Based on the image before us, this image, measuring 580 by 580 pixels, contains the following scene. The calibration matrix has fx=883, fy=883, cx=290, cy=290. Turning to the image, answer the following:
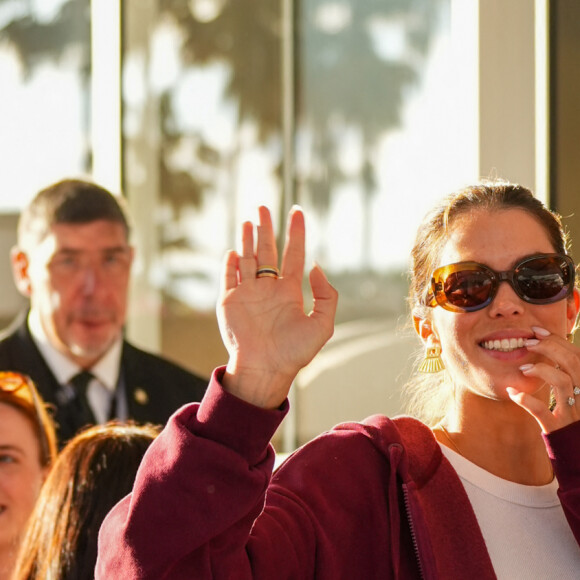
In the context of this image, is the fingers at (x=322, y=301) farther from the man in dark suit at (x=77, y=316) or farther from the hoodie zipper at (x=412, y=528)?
the man in dark suit at (x=77, y=316)

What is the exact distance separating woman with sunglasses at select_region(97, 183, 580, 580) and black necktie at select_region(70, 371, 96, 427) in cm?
123

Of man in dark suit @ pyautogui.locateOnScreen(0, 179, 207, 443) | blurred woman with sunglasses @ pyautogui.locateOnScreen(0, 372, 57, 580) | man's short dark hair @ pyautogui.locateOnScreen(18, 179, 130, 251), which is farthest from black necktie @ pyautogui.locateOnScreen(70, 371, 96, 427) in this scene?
blurred woman with sunglasses @ pyautogui.locateOnScreen(0, 372, 57, 580)

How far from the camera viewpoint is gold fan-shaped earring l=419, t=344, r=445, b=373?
1557mm

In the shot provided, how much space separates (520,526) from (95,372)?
1.63 metres

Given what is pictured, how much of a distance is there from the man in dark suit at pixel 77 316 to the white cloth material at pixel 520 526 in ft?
4.56

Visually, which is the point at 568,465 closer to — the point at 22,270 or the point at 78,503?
the point at 78,503

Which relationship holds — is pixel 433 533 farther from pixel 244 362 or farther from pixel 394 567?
pixel 244 362

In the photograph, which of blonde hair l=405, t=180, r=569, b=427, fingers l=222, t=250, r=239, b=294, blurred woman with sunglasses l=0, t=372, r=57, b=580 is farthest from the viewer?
blurred woman with sunglasses l=0, t=372, r=57, b=580

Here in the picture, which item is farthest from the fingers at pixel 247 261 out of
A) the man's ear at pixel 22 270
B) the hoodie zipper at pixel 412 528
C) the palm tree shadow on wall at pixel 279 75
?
the palm tree shadow on wall at pixel 279 75

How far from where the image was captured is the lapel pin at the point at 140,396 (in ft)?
8.71

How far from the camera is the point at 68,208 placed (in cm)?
257

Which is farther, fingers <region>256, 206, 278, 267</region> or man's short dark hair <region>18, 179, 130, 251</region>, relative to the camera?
man's short dark hair <region>18, 179, 130, 251</region>

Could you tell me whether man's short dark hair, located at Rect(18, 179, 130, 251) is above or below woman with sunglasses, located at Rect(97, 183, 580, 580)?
above

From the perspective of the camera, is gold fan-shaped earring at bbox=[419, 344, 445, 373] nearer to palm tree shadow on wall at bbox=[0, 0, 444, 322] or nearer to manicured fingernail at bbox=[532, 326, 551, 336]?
manicured fingernail at bbox=[532, 326, 551, 336]
